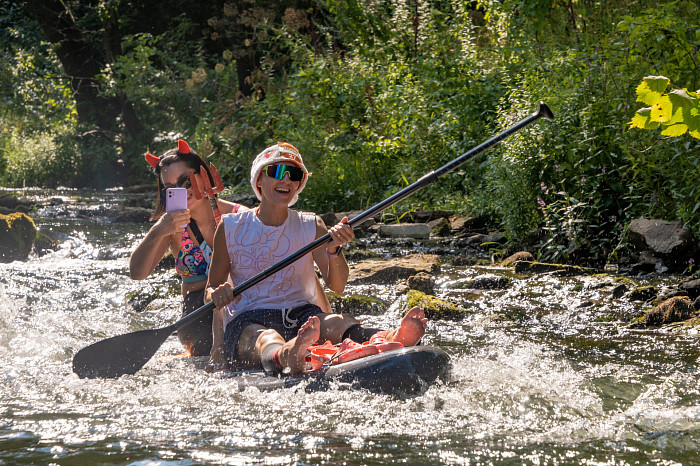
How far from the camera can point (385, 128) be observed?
33.9 feet

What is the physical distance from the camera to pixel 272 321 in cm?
371

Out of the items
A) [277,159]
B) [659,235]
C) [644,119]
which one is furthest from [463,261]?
[644,119]

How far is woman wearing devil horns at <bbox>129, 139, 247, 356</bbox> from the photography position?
12.9 feet

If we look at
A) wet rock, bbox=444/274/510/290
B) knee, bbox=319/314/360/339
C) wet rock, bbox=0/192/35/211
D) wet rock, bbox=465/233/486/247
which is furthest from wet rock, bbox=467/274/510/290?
wet rock, bbox=0/192/35/211

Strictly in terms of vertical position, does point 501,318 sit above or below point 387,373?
below

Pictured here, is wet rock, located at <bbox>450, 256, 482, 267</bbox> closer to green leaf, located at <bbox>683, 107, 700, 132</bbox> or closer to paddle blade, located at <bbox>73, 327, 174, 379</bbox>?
Result: paddle blade, located at <bbox>73, 327, 174, 379</bbox>

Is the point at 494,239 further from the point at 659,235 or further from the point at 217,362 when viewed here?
the point at 217,362

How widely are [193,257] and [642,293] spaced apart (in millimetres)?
3169

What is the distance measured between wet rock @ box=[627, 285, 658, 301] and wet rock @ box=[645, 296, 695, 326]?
0.48 meters

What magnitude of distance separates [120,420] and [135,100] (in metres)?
14.3

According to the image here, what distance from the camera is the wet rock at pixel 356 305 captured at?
5809 mm

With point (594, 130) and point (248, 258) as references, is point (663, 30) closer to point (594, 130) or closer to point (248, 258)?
point (594, 130)

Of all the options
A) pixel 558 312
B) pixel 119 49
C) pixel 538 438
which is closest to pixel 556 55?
pixel 558 312

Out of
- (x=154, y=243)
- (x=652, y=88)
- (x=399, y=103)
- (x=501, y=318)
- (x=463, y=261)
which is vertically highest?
(x=399, y=103)
